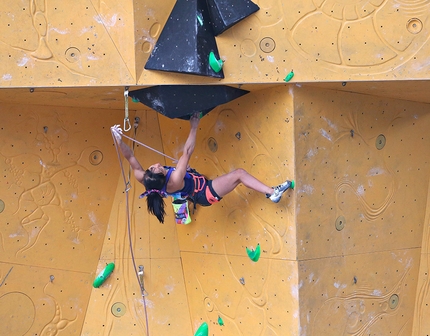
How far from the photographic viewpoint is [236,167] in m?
3.93

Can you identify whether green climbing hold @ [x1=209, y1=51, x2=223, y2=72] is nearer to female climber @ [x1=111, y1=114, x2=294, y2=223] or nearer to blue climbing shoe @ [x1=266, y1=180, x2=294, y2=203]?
female climber @ [x1=111, y1=114, x2=294, y2=223]

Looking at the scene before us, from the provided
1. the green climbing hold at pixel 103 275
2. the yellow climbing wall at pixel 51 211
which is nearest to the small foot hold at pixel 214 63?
the yellow climbing wall at pixel 51 211

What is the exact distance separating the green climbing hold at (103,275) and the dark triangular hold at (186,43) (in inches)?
67.6

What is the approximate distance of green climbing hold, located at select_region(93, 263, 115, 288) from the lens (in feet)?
14.3

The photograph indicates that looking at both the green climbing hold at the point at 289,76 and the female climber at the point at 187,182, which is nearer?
the green climbing hold at the point at 289,76

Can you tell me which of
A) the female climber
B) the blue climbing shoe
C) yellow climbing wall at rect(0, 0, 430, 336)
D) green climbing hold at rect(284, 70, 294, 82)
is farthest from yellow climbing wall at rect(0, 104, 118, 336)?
green climbing hold at rect(284, 70, 294, 82)

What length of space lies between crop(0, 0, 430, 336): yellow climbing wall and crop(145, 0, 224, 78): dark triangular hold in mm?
62

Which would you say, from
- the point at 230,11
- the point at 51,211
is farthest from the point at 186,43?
the point at 51,211

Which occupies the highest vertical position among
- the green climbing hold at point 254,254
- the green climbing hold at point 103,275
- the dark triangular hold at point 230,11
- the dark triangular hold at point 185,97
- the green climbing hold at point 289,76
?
the dark triangular hold at point 230,11

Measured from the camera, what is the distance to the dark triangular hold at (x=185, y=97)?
3541mm

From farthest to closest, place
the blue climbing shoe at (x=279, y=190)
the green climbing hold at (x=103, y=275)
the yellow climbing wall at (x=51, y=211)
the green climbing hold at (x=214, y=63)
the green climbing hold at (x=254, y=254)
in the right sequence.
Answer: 1. the green climbing hold at (x=103, y=275)
2. the yellow climbing wall at (x=51, y=211)
3. the green climbing hold at (x=254, y=254)
4. the blue climbing shoe at (x=279, y=190)
5. the green climbing hold at (x=214, y=63)

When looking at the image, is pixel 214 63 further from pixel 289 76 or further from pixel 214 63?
pixel 289 76

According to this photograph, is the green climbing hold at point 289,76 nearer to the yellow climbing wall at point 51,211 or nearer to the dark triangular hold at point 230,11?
the dark triangular hold at point 230,11

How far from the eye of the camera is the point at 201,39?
339 cm
